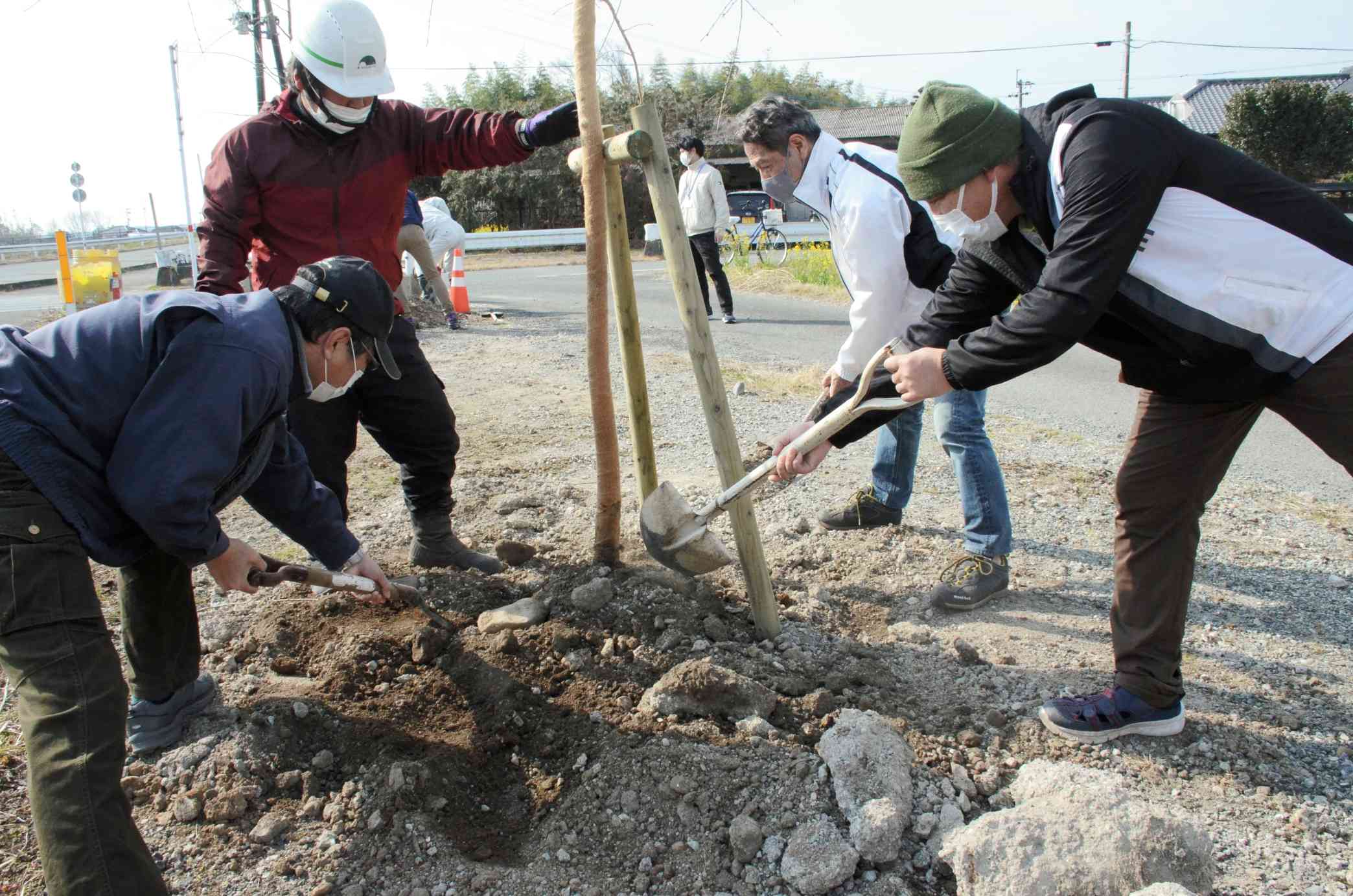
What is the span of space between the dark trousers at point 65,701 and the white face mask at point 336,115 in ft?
5.48

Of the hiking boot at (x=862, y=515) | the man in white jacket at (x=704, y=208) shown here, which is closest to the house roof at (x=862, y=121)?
the man in white jacket at (x=704, y=208)

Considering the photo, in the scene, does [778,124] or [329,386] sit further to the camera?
[778,124]

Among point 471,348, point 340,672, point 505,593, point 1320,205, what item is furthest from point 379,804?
point 471,348

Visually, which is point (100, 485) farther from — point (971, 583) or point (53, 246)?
point (53, 246)

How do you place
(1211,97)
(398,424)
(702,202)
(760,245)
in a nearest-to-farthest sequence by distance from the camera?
(398,424) → (702,202) → (760,245) → (1211,97)

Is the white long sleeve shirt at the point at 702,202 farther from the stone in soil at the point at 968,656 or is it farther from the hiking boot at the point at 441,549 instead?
the stone in soil at the point at 968,656

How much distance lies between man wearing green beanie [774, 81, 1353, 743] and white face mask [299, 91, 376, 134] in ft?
6.15

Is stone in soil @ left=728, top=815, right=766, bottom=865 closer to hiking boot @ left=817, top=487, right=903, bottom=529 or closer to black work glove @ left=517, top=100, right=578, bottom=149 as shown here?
hiking boot @ left=817, top=487, right=903, bottom=529

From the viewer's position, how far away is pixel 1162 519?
254 cm

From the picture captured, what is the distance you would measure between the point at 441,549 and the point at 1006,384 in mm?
5446

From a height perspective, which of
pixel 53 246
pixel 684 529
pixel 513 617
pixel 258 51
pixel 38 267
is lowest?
pixel 513 617

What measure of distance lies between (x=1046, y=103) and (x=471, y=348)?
7.71 m

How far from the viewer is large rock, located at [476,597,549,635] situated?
3256mm

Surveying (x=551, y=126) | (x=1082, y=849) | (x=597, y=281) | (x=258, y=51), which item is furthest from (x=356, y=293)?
(x=258, y=51)
